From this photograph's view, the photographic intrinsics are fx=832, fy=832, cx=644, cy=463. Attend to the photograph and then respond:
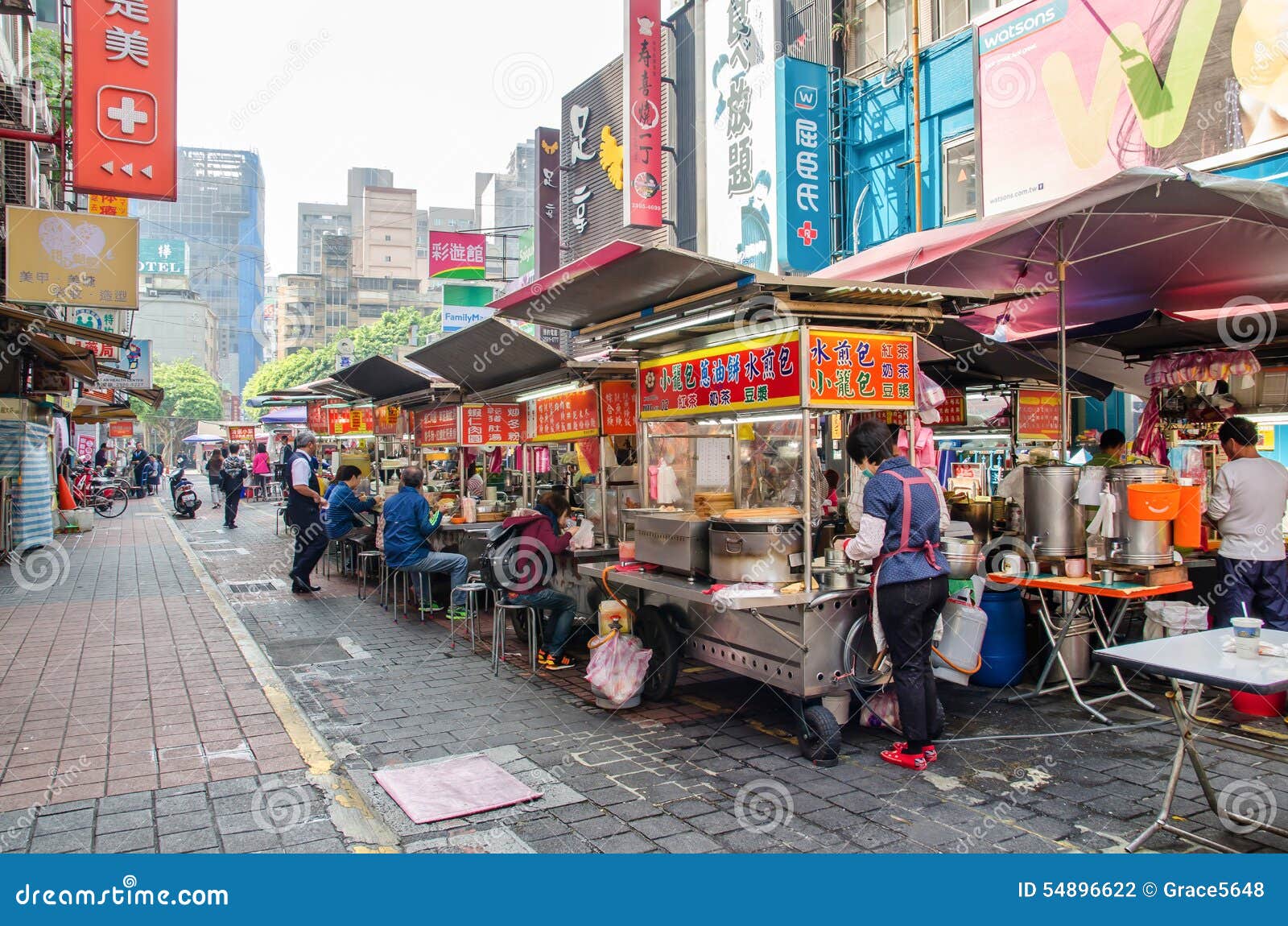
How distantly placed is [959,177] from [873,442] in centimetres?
913

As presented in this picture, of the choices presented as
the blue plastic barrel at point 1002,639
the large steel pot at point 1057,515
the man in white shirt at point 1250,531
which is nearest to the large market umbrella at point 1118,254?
the large steel pot at point 1057,515

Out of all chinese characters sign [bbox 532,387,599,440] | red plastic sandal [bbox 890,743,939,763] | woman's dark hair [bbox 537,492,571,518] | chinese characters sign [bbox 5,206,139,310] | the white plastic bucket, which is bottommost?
red plastic sandal [bbox 890,743,939,763]

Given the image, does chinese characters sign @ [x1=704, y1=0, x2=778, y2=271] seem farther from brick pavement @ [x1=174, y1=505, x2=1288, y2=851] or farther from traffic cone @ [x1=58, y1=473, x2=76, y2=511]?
traffic cone @ [x1=58, y1=473, x2=76, y2=511]

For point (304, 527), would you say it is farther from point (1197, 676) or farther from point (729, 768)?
point (1197, 676)

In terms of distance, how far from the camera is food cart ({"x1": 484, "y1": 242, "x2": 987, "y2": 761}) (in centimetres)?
475

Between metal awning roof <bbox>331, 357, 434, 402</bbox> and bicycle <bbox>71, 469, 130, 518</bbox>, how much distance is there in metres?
12.5

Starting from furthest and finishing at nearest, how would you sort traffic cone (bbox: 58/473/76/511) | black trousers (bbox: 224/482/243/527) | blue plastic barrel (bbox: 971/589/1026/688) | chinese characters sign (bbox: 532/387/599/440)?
black trousers (bbox: 224/482/243/527) → traffic cone (bbox: 58/473/76/511) → chinese characters sign (bbox: 532/387/599/440) → blue plastic barrel (bbox: 971/589/1026/688)

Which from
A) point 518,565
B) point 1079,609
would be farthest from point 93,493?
point 1079,609

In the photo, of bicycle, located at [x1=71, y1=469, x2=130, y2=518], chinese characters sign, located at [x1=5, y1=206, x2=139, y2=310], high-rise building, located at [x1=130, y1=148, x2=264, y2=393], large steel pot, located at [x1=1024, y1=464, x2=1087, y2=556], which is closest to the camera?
large steel pot, located at [x1=1024, y1=464, x2=1087, y2=556]

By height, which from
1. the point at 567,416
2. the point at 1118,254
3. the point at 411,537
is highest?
the point at 1118,254

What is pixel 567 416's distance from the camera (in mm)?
8156

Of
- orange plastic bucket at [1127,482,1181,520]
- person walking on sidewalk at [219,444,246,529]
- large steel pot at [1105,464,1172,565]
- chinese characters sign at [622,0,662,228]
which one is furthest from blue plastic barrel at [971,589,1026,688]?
person walking on sidewalk at [219,444,246,529]

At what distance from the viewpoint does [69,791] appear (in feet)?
14.1

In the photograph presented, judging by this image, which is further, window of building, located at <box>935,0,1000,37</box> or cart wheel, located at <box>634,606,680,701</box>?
window of building, located at <box>935,0,1000,37</box>
